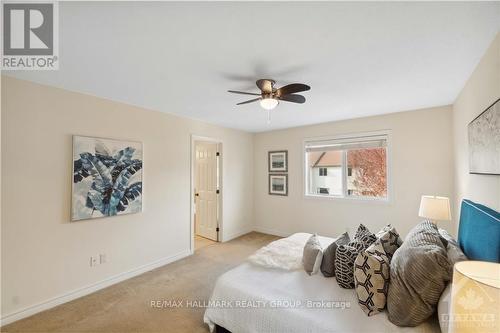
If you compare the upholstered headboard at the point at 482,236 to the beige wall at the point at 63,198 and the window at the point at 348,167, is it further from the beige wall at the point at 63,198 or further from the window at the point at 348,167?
the beige wall at the point at 63,198

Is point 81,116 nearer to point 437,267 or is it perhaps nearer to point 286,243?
point 286,243

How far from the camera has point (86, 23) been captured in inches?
55.1

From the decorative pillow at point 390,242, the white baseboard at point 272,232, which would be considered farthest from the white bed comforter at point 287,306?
the white baseboard at point 272,232

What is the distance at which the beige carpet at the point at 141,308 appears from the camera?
205 centimetres

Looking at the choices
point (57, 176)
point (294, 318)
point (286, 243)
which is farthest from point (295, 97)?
point (57, 176)

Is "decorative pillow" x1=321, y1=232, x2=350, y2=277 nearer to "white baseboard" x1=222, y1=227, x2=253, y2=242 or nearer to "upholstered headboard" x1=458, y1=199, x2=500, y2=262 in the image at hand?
"upholstered headboard" x1=458, y1=199, x2=500, y2=262

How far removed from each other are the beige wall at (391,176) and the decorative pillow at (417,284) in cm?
251

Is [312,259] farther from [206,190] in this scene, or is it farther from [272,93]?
[206,190]

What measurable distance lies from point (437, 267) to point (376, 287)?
0.38 m

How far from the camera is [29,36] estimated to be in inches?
62.3

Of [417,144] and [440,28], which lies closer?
[440,28]

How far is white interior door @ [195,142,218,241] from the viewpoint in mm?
4676

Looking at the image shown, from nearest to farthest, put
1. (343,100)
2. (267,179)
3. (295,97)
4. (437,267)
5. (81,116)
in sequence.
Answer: (437,267)
(295,97)
(81,116)
(343,100)
(267,179)

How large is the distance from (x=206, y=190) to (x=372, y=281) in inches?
151
